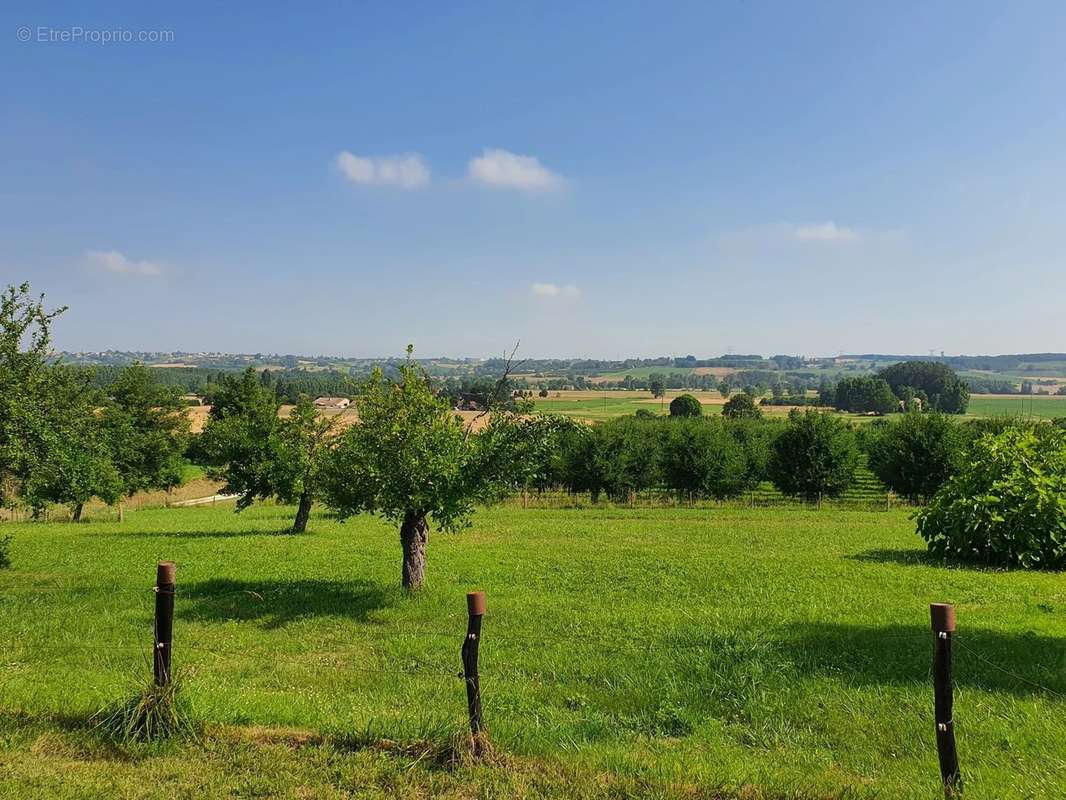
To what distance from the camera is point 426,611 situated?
1377 cm

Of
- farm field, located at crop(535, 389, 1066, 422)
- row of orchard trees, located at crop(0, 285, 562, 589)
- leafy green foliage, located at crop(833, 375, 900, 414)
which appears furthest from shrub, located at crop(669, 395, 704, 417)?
row of orchard trees, located at crop(0, 285, 562, 589)

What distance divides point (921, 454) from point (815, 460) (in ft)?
24.4

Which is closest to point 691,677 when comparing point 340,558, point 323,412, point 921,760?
point 921,760

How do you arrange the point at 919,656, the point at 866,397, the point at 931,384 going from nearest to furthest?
the point at 919,656 < the point at 866,397 < the point at 931,384

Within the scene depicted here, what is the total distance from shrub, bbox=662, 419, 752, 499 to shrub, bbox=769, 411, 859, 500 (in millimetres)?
3211

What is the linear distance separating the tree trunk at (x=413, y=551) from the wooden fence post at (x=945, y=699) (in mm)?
10837

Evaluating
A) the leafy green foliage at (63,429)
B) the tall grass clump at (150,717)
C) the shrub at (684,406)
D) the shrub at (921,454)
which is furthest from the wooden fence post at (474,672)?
the shrub at (684,406)

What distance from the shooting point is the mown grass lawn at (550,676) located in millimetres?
6078

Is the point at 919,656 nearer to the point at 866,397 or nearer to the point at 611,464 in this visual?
the point at 611,464

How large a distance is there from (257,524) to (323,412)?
6.52 metres

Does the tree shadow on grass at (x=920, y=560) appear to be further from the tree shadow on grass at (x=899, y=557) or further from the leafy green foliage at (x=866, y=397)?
the leafy green foliage at (x=866, y=397)

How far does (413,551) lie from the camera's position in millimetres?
15266

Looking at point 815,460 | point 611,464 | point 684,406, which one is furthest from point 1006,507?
point 684,406

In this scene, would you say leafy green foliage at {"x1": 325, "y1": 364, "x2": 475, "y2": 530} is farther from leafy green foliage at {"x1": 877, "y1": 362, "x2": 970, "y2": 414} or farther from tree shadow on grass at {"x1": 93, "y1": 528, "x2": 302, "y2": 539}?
leafy green foliage at {"x1": 877, "y1": 362, "x2": 970, "y2": 414}
